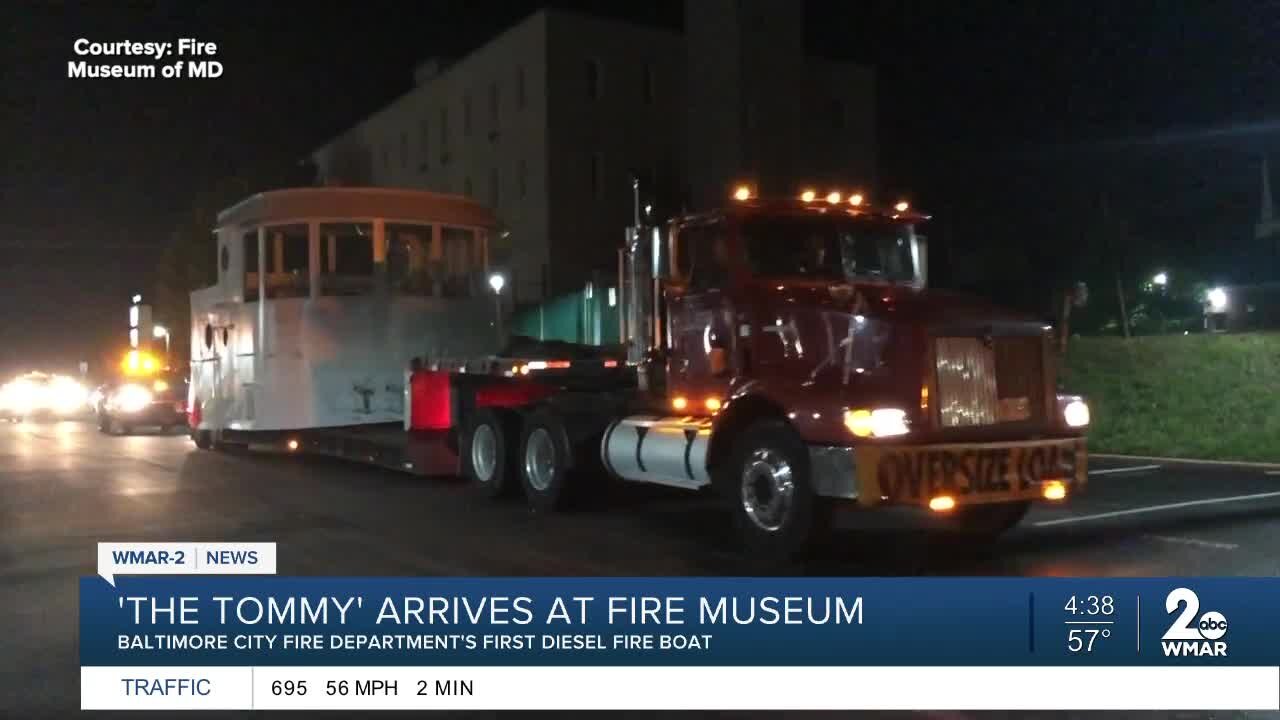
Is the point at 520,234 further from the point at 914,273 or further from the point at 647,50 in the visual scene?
the point at 914,273

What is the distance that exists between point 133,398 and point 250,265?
12.7 m

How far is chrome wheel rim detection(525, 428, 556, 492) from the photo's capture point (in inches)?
495

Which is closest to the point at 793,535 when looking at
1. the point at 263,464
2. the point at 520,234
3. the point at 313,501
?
the point at 313,501

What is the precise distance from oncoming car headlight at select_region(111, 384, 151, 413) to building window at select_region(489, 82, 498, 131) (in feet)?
45.7

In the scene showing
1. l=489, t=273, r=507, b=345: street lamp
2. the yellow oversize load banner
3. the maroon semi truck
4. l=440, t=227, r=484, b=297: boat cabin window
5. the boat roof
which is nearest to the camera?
the yellow oversize load banner

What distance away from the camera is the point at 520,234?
36.4 meters

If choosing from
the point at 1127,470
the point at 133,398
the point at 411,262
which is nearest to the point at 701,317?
the point at 411,262

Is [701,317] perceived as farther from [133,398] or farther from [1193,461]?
[133,398]

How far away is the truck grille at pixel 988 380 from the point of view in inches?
360

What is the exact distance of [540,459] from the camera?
42.1ft

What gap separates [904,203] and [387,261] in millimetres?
7695

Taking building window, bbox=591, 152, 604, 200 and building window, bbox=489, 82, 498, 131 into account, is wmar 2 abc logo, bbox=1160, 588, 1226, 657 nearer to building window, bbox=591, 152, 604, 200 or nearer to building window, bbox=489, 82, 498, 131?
building window, bbox=591, 152, 604, 200

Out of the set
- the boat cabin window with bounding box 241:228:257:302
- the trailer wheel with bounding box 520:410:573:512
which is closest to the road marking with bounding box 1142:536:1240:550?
the trailer wheel with bounding box 520:410:573:512

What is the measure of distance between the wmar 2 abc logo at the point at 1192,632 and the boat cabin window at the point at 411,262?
1182 cm
